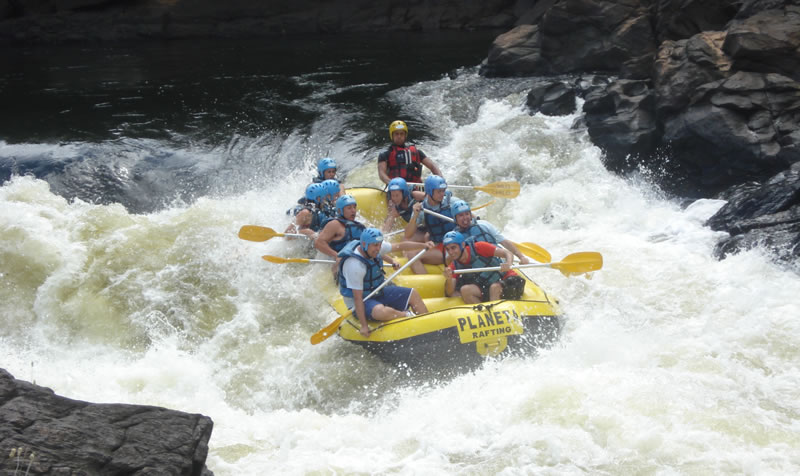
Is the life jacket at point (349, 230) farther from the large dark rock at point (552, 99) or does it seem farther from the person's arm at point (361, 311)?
the large dark rock at point (552, 99)

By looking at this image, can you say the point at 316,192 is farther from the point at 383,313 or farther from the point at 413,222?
the point at 383,313

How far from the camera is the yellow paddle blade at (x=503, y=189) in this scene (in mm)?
8117

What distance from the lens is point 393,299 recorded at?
5.79 m

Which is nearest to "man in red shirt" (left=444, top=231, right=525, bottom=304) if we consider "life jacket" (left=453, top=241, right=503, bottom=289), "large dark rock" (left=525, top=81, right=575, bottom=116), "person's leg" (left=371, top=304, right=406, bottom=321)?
"life jacket" (left=453, top=241, right=503, bottom=289)

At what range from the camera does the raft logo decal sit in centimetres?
541

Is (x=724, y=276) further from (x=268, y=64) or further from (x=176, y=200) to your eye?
(x=268, y=64)

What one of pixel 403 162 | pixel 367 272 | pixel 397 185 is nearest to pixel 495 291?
pixel 367 272

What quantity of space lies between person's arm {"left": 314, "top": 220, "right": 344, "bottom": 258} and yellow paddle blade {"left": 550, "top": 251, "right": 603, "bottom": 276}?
193 centimetres

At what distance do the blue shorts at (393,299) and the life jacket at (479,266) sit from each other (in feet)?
1.62

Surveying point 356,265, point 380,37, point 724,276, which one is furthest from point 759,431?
point 380,37

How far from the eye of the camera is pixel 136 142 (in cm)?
1008

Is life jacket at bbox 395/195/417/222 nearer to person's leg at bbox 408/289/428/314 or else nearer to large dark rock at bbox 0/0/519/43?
person's leg at bbox 408/289/428/314

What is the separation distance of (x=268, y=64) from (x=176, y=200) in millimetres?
7513

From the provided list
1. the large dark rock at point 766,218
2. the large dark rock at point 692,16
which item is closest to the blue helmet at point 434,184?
the large dark rock at point 766,218
